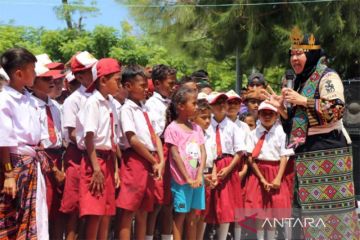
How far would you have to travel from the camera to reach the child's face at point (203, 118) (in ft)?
21.2

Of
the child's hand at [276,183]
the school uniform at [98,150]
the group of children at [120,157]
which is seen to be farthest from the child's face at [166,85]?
the child's hand at [276,183]

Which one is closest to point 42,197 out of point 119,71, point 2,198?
point 2,198

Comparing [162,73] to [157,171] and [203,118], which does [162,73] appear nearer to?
[203,118]

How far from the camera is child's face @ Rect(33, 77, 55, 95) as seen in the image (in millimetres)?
5391

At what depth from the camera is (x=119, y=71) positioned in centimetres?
538

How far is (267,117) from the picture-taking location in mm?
6922

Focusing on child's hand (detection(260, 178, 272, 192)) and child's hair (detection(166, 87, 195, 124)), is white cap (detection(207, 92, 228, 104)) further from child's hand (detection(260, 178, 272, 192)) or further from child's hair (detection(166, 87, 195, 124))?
child's hand (detection(260, 178, 272, 192))

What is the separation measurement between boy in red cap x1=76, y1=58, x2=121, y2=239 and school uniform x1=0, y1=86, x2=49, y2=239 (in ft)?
1.48

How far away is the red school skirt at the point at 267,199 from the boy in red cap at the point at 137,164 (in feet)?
4.99

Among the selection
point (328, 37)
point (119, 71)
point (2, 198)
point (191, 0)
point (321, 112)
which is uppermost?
point (191, 0)

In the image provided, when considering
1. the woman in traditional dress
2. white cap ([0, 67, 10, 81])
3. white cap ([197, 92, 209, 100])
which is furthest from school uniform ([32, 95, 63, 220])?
the woman in traditional dress

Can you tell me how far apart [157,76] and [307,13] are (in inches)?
307

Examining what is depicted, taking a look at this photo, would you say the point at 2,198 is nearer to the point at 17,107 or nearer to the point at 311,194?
the point at 17,107

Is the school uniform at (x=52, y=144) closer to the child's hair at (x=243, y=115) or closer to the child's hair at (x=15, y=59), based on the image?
the child's hair at (x=15, y=59)
